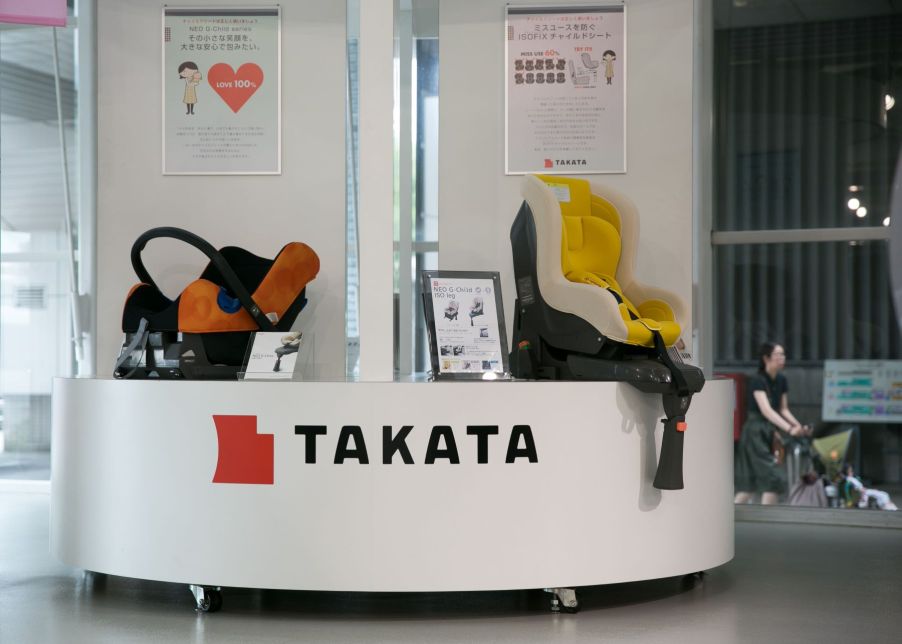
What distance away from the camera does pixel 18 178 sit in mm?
6703

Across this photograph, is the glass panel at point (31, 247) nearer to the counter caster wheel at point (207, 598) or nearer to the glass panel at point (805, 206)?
the counter caster wheel at point (207, 598)

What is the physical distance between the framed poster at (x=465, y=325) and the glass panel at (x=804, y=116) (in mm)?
2476

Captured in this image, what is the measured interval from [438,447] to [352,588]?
1.64ft

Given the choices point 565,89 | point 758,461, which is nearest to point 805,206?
point 758,461

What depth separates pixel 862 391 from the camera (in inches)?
215

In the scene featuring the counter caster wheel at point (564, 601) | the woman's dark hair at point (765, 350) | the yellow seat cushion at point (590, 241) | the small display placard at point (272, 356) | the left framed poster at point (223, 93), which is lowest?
the counter caster wheel at point (564, 601)

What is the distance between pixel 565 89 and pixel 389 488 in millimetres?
2234

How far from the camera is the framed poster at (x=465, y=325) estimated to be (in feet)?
11.2

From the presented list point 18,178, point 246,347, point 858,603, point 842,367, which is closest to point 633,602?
point 858,603

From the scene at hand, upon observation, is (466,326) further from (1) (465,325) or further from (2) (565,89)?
(2) (565,89)

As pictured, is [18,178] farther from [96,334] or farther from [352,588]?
[352,588]

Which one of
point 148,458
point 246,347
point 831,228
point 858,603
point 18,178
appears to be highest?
point 18,178

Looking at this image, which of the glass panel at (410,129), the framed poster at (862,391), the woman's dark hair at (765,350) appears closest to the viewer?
the glass panel at (410,129)

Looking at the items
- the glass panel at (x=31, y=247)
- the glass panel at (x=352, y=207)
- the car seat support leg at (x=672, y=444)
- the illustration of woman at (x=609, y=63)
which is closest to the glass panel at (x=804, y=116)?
the illustration of woman at (x=609, y=63)
